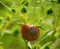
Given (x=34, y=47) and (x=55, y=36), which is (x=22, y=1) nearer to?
(x=34, y=47)

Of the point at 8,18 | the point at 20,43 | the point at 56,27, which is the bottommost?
the point at 20,43

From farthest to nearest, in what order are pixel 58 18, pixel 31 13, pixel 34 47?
pixel 58 18
pixel 31 13
pixel 34 47

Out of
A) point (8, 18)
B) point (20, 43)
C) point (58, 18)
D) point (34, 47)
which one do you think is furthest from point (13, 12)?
point (20, 43)

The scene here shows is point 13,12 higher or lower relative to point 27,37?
higher

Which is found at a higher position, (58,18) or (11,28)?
(58,18)

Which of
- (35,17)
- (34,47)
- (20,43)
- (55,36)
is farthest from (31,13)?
(20,43)

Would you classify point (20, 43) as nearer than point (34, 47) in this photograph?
No

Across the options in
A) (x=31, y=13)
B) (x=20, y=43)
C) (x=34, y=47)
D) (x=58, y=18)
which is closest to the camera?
(x=34, y=47)

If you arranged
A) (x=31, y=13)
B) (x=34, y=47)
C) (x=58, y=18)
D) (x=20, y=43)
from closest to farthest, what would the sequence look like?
(x=34, y=47)
(x=31, y=13)
(x=58, y=18)
(x=20, y=43)

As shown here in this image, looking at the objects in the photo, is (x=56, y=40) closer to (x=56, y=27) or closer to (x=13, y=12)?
(x=56, y=27)
